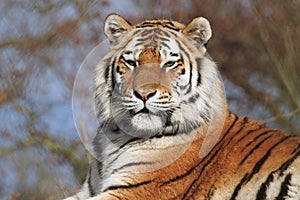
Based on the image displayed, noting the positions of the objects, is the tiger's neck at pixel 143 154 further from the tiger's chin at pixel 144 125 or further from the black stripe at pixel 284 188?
the black stripe at pixel 284 188

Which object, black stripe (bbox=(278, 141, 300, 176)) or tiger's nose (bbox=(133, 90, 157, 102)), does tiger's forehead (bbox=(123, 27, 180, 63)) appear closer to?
tiger's nose (bbox=(133, 90, 157, 102))

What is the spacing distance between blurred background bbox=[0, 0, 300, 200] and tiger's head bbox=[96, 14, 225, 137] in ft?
8.16

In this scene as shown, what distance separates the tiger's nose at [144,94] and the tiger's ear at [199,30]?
492 mm

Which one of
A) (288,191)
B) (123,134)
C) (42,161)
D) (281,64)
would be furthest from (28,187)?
(288,191)

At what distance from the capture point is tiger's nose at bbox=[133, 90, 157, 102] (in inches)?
163

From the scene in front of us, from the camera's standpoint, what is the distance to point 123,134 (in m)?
4.35

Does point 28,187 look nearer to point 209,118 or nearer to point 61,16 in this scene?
point 61,16

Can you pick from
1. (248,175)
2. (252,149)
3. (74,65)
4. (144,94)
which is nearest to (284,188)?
(248,175)

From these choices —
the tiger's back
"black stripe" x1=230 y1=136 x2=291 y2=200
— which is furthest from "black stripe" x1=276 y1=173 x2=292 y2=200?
"black stripe" x1=230 y1=136 x2=291 y2=200

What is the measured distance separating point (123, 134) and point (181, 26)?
2.51 feet

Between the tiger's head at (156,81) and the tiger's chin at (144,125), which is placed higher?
the tiger's head at (156,81)

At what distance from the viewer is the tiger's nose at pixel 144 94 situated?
414cm

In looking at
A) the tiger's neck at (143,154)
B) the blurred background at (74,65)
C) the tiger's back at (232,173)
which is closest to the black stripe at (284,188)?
the tiger's back at (232,173)

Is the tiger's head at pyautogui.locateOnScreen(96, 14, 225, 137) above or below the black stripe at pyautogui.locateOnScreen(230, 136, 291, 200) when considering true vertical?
above
